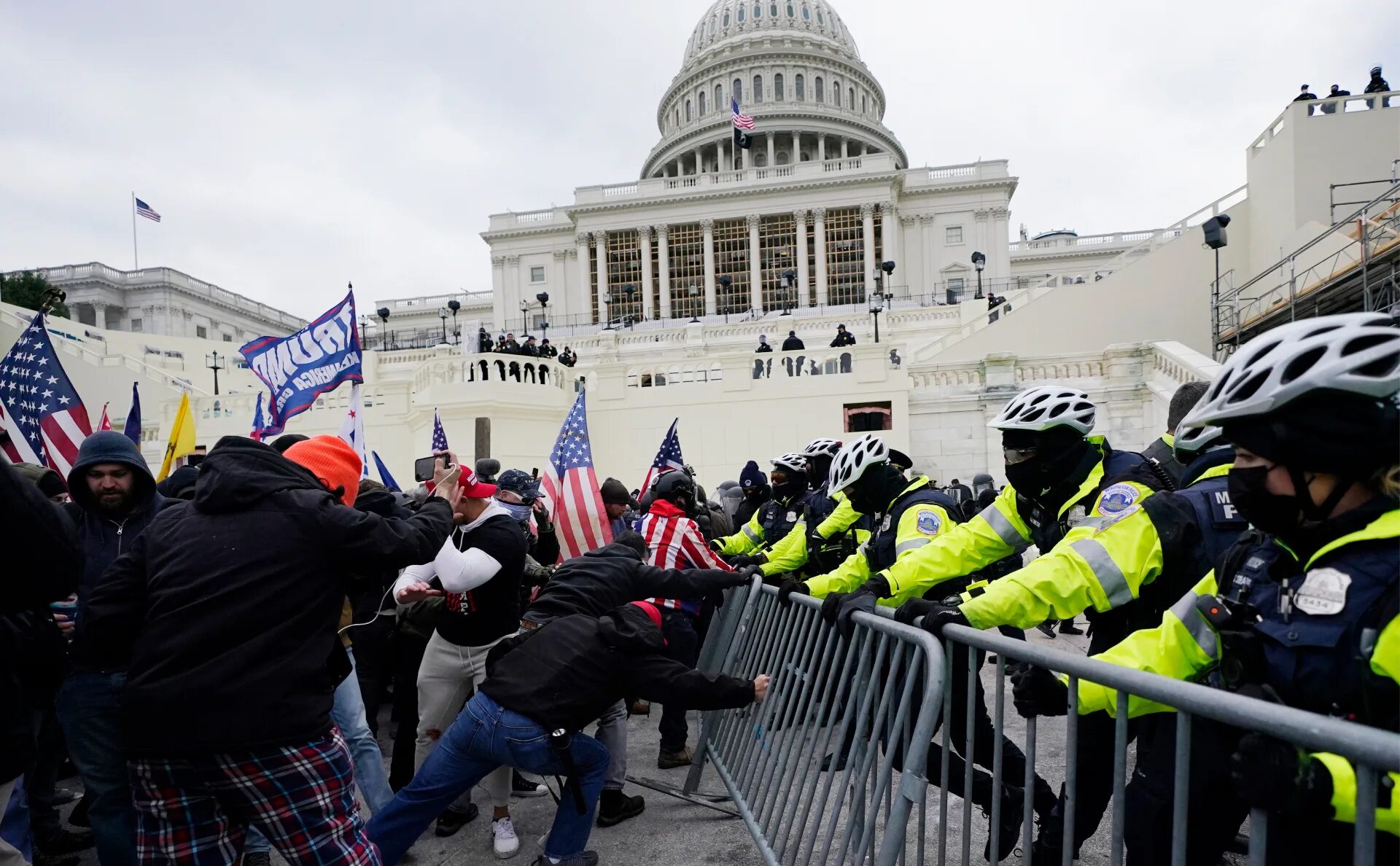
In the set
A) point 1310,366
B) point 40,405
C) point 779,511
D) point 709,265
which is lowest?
point 779,511

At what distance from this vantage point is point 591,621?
11.6 ft

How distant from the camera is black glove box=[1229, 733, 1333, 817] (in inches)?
56.6

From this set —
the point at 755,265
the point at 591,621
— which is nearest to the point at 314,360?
the point at 591,621

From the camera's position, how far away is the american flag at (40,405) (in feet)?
21.7

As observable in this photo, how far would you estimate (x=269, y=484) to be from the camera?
8.74 feet

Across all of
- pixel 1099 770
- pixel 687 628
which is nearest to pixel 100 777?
pixel 687 628

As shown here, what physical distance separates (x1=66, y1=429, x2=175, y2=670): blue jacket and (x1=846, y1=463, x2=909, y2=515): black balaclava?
3490 millimetres

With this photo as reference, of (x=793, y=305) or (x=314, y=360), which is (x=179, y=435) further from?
(x=793, y=305)

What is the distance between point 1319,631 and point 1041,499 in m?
1.75

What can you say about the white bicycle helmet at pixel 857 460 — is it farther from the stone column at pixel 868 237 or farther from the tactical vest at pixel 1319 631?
the stone column at pixel 868 237

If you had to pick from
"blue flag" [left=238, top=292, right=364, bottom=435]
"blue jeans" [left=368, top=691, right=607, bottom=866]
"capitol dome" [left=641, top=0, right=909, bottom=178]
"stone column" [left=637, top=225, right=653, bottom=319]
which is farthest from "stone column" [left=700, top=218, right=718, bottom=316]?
"blue jeans" [left=368, top=691, right=607, bottom=866]

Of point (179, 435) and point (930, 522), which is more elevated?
point (179, 435)

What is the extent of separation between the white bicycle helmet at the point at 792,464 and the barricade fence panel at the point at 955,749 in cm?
237

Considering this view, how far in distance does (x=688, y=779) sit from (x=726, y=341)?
28.6 meters
